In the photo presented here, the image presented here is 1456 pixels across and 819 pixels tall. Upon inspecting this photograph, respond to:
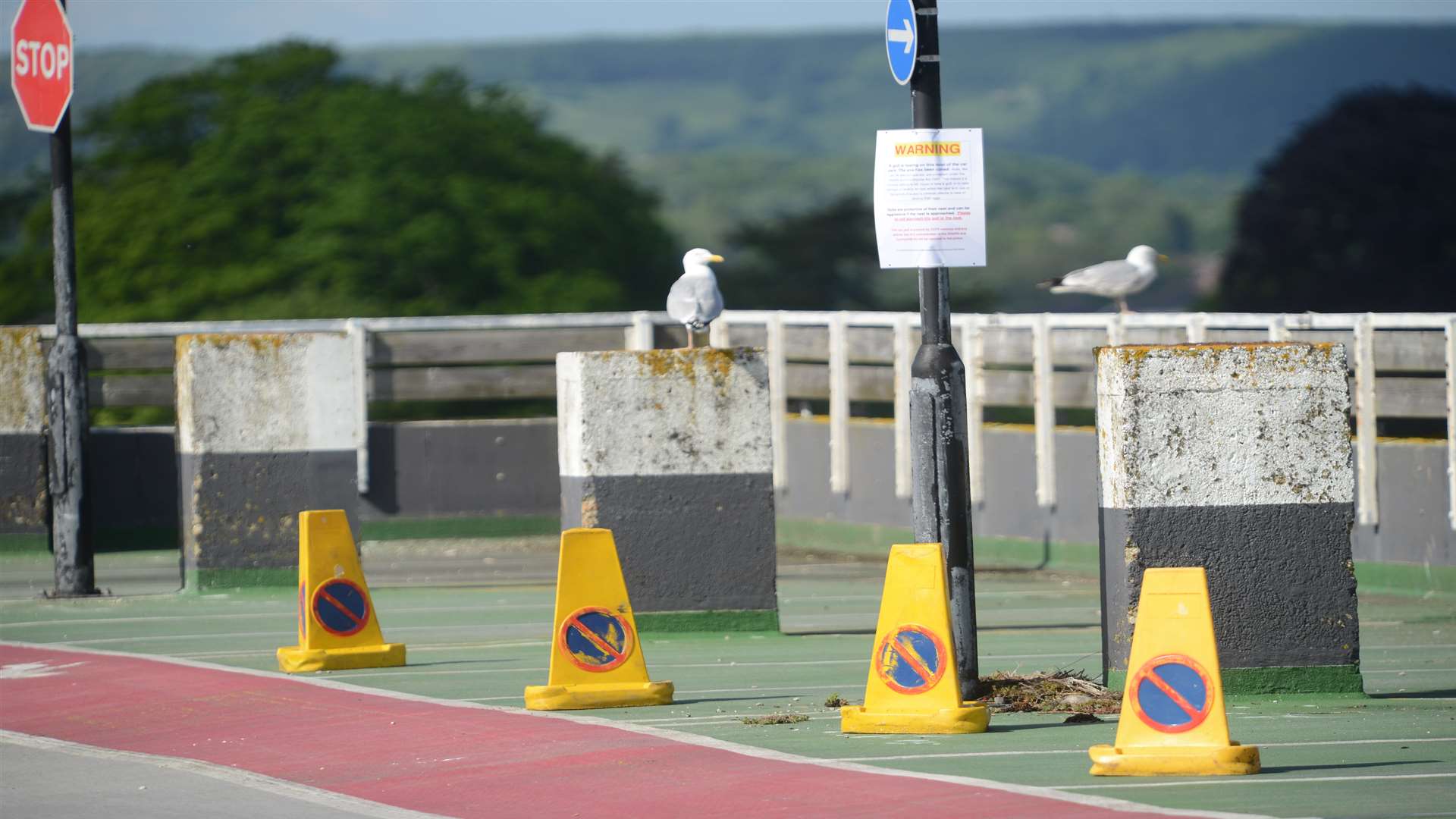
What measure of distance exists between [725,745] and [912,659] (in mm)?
922

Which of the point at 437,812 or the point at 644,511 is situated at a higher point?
the point at 644,511

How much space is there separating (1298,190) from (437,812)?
80.6 m

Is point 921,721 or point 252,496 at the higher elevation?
point 252,496

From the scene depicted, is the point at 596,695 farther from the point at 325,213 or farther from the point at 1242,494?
the point at 325,213

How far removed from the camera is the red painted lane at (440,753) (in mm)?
9539

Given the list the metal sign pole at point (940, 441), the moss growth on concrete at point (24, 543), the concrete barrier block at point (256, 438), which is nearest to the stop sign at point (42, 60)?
the concrete barrier block at point (256, 438)

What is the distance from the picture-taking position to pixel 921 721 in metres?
11.0

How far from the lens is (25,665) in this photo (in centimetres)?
1417

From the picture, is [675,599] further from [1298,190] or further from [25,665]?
[1298,190]

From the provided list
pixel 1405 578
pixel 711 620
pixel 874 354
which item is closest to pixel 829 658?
pixel 711 620

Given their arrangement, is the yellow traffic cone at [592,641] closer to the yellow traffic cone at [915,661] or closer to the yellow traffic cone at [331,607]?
the yellow traffic cone at [915,661]

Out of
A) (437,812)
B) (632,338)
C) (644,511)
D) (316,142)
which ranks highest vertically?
(316,142)

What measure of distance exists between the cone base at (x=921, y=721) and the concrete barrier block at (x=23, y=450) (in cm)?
1134

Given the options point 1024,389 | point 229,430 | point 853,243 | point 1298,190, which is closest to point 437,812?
point 229,430
